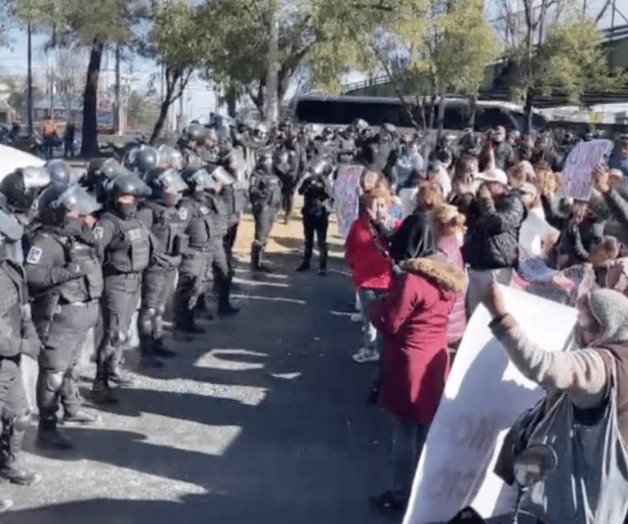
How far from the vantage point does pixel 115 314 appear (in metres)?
9.03

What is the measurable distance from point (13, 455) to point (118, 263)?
6.96ft

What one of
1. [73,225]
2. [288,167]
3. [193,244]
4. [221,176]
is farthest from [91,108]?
[73,225]

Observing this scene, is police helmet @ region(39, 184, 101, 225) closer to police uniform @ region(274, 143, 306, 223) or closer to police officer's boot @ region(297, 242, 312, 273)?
police officer's boot @ region(297, 242, 312, 273)

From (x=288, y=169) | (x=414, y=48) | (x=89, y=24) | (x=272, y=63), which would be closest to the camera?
(x=288, y=169)

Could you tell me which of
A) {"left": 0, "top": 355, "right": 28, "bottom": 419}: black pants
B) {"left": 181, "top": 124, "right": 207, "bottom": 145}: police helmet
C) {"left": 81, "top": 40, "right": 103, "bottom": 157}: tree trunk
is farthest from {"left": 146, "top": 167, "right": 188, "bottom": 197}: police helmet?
{"left": 81, "top": 40, "right": 103, "bottom": 157}: tree trunk

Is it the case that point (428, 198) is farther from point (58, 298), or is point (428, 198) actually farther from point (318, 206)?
point (318, 206)

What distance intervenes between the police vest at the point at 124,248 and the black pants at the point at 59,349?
0.91 metres

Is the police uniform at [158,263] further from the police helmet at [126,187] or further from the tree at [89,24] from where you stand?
the tree at [89,24]

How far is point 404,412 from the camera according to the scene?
669 centimetres

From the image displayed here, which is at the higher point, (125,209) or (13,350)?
(125,209)

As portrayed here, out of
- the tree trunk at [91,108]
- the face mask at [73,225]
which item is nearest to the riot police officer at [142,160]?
the face mask at [73,225]

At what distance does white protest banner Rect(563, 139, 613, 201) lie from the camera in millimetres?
8328

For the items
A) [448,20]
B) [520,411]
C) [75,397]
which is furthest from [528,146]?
[448,20]

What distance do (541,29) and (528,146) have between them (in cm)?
2521
